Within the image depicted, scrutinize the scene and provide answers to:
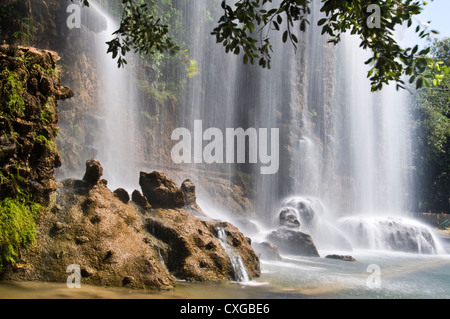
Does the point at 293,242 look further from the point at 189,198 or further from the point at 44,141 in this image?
the point at 44,141

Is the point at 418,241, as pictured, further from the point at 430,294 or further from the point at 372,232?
the point at 430,294

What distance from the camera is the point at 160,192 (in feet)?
29.6

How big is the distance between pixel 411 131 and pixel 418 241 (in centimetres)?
1806

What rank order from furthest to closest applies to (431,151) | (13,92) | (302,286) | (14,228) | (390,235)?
(431,151) → (390,235) → (302,286) → (13,92) → (14,228)

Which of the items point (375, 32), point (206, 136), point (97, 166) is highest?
point (206, 136)

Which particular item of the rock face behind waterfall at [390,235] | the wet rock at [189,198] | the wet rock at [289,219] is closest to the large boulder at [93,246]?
the wet rock at [189,198]

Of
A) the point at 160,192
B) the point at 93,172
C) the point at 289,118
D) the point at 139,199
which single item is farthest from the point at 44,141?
the point at 289,118

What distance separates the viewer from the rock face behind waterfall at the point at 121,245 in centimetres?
638

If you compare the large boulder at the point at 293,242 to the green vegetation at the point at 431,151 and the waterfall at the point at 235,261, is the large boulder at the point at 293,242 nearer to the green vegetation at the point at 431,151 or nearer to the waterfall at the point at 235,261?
the waterfall at the point at 235,261

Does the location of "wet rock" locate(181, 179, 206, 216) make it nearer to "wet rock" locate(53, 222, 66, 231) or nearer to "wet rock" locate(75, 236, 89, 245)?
"wet rock" locate(75, 236, 89, 245)

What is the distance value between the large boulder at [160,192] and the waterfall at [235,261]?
1133 millimetres

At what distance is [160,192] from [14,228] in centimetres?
331

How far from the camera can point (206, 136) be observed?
74.7 feet
